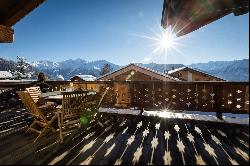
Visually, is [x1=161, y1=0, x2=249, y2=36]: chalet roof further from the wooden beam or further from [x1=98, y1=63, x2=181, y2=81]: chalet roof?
[x1=98, y1=63, x2=181, y2=81]: chalet roof

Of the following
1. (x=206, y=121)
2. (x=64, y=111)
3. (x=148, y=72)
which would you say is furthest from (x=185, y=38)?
(x=148, y=72)

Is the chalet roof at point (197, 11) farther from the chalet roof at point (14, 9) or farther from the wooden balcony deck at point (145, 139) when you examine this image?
the chalet roof at point (14, 9)

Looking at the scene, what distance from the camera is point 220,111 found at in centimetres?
564

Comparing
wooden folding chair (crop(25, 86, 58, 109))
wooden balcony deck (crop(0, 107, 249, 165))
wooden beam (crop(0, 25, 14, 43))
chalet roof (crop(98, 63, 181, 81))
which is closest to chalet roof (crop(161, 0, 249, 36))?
wooden balcony deck (crop(0, 107, 249, 165))

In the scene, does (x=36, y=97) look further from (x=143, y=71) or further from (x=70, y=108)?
(x=143, y=71)

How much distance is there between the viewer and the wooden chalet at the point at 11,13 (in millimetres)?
4108

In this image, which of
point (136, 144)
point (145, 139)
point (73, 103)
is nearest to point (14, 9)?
point (73, 103)

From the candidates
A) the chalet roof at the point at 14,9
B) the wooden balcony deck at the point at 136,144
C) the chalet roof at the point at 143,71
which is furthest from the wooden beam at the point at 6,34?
the chalet roof at the point at 143,71

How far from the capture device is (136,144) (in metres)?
4.23

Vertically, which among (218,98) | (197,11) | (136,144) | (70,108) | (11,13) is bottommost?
(136,144)

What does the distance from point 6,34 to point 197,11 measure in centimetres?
343

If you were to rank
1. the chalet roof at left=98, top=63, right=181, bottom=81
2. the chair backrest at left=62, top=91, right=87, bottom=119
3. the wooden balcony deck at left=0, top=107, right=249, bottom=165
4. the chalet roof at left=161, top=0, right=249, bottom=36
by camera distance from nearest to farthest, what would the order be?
the chalet roof at left=161, top=0, right=249, bottom=36
the wooden balcony deck at left=0, top=107, right=249, bottom=165
the chair backrest at left=62, top=91, right=87, bottom=119
the chalet roof at left=98, top=63, right=181, bottom=81

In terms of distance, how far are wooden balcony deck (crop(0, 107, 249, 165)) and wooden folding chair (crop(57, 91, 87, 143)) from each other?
34 centimetres

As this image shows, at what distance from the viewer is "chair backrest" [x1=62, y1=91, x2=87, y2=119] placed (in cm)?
430
